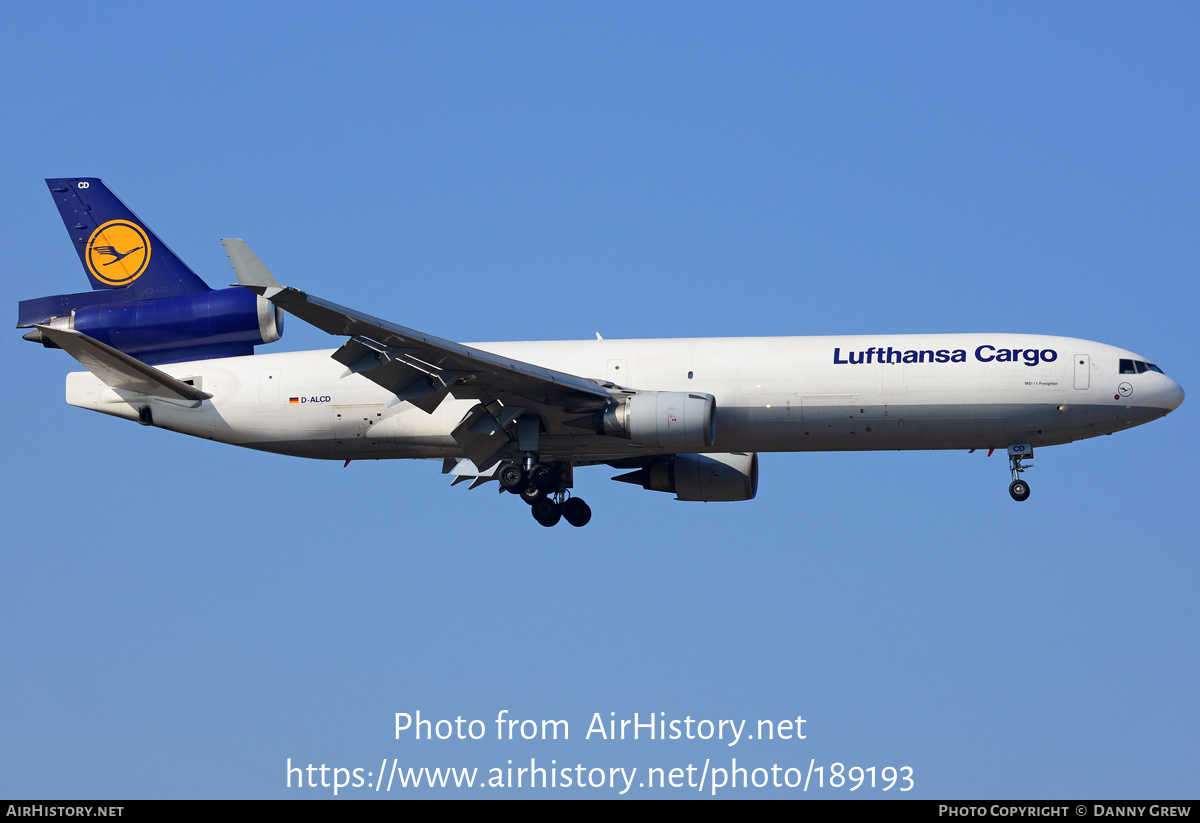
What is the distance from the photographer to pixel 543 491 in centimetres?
4050

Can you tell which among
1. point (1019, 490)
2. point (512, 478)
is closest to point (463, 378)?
point (512, 478)

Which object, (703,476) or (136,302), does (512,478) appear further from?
(136,302)

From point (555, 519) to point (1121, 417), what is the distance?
1505 centimetres

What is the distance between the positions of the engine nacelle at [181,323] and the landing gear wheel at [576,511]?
30.4 feet

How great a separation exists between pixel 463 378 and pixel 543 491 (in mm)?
4305

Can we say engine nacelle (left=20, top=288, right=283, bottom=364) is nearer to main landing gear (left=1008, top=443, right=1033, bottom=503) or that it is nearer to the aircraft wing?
the aircraft wing

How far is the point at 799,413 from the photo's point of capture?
38.9 metres

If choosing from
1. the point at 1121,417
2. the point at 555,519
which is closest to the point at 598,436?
the point at 555,519

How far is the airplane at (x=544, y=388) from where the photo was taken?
126 feet

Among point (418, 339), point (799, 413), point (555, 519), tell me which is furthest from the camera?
point (555, 519)

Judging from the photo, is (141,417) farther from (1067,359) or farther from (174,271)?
(1067,359)

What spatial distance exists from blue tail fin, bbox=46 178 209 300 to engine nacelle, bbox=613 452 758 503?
1411cm

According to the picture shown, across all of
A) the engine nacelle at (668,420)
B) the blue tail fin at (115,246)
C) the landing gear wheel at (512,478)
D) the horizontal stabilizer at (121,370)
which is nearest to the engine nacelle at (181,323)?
the horizontal stabilizer at (121,370)

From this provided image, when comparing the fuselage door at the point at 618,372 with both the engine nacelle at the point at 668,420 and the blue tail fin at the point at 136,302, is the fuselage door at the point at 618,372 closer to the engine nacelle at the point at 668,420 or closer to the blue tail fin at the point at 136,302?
the engine nacelle at the point at 668,420
